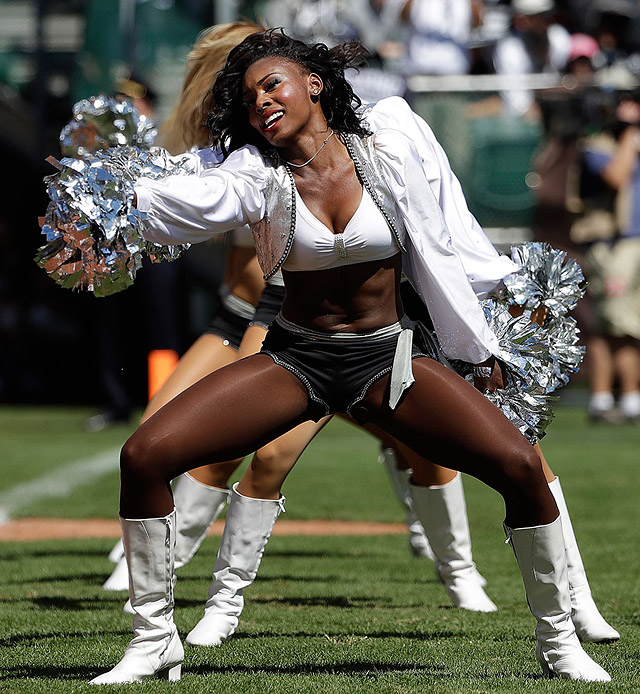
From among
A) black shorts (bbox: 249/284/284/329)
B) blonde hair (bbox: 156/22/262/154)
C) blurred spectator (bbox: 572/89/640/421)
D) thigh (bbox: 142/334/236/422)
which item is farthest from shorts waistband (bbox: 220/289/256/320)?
blurred spectator (bbox: 572/89/640/421)

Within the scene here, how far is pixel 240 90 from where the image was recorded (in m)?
4.28

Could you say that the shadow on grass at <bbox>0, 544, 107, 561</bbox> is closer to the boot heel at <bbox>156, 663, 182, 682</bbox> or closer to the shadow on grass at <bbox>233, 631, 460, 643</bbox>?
the shadow on grass at <bbox>233, 631, 460, 643</bbox>

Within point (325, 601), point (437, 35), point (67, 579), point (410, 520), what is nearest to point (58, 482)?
point (67, 579)

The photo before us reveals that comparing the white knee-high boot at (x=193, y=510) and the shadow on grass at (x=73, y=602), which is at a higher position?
the white knee-high boot at (x=193, y=510)

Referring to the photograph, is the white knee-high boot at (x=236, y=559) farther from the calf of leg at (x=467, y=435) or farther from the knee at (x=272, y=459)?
the calf of leg at (x=467, y=435)

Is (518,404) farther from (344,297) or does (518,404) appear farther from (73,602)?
(73,602)

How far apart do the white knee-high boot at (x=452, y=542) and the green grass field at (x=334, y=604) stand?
12cm

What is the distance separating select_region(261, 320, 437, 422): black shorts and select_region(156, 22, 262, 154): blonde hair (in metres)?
1.48

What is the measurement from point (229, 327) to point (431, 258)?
6.26 ft

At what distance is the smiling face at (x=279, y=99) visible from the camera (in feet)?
13.4

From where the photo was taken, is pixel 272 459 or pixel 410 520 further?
pixel 410 520

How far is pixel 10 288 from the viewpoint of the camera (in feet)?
57.9

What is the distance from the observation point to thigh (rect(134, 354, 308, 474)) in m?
3.99

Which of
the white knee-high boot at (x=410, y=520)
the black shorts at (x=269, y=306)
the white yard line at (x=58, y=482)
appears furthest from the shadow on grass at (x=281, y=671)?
the white yard line at (x=58, y=482)
